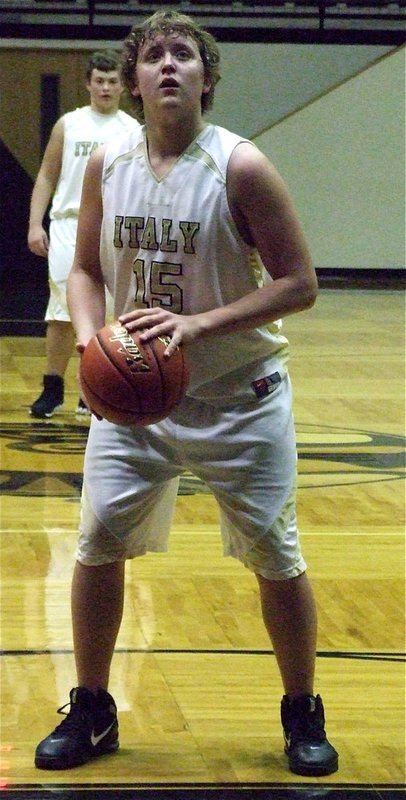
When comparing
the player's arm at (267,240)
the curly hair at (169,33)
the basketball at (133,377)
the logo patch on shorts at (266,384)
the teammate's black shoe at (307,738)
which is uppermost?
the curly hair at (169,33)

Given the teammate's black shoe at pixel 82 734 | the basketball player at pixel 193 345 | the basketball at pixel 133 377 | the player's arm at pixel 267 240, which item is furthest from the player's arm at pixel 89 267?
the teammate's black shoe at pixel 82 734

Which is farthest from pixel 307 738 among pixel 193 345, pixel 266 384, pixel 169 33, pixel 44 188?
pixel 44 188

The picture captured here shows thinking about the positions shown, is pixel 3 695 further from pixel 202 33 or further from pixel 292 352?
pixel 292 352

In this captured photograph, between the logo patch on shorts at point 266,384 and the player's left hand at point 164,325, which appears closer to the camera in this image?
the player's left hand at point 164,325

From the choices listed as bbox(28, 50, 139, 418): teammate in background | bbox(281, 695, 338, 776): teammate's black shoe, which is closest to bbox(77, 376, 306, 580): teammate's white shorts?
bbox(281, 695, 338, 776): teammate's black shoe

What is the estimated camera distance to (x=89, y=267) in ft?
9.57

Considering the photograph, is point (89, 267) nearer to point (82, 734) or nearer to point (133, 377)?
point (133, 377)

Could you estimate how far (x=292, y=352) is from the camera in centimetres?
965

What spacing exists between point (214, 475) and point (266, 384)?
0.70 feet

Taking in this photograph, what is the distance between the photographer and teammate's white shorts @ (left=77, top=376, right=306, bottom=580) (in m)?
2.77

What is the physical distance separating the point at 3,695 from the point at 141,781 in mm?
543

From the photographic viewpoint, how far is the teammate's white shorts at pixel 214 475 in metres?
2.77

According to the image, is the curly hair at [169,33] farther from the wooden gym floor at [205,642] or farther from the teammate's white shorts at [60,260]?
the teammate's white shorts at [60,260]

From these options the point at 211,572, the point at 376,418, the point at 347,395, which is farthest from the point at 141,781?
the point at 347,395
